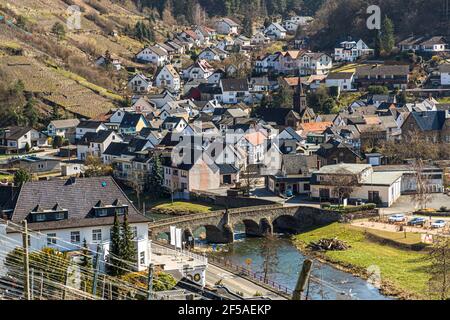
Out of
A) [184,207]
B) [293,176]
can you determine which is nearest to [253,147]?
[293,176]

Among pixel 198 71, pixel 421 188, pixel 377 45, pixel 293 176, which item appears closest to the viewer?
pixel 421 188

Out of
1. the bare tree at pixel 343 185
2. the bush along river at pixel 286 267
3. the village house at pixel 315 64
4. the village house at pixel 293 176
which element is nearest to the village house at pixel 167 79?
the village house at pixel 315 64

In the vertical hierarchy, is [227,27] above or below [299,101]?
above

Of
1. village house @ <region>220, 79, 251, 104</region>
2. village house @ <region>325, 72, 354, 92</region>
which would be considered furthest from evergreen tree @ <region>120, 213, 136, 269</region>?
village house @ <region>220, 79, 251, 104</region>

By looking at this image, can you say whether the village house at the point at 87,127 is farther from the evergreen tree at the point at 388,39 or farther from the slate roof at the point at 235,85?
the evergreen tree at the point at 388,39

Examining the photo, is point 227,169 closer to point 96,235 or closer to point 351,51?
point 96,235

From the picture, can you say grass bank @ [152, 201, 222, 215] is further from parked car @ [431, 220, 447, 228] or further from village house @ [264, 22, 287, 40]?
village house @ [264, 22, 287, 40]
